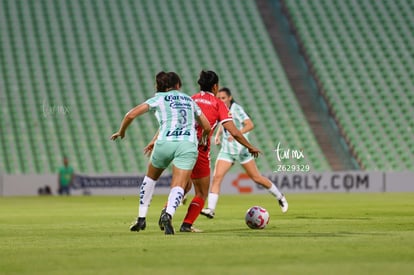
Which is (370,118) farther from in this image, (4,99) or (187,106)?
(187,106)

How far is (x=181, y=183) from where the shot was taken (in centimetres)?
1127

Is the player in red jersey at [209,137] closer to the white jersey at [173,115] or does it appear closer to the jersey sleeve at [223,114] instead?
the jersey sleeve at [223,114]

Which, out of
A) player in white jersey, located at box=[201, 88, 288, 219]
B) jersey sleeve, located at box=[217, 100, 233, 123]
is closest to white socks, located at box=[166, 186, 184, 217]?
jersey sleeve, located at box=[217, 100, 233, 123]

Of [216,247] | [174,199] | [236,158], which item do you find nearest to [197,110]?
[174,199]

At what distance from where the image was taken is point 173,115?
11.4 meters

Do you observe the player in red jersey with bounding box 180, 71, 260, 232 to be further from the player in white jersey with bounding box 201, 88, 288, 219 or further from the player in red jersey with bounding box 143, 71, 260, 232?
the player in white jersey with bounding box 201, 88, 288, 219

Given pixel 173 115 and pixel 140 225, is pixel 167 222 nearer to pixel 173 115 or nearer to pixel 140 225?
pixel 140 225

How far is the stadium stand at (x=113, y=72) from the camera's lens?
31.0m

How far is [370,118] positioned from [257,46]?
5.05 m

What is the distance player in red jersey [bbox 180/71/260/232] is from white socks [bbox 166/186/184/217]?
739 mm

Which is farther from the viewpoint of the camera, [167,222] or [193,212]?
[193,212]

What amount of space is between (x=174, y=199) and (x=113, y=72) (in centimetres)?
2308

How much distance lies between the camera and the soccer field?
7.44 meters

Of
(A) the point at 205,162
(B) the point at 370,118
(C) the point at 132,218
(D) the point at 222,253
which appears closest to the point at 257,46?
(B) the point at 370,118
